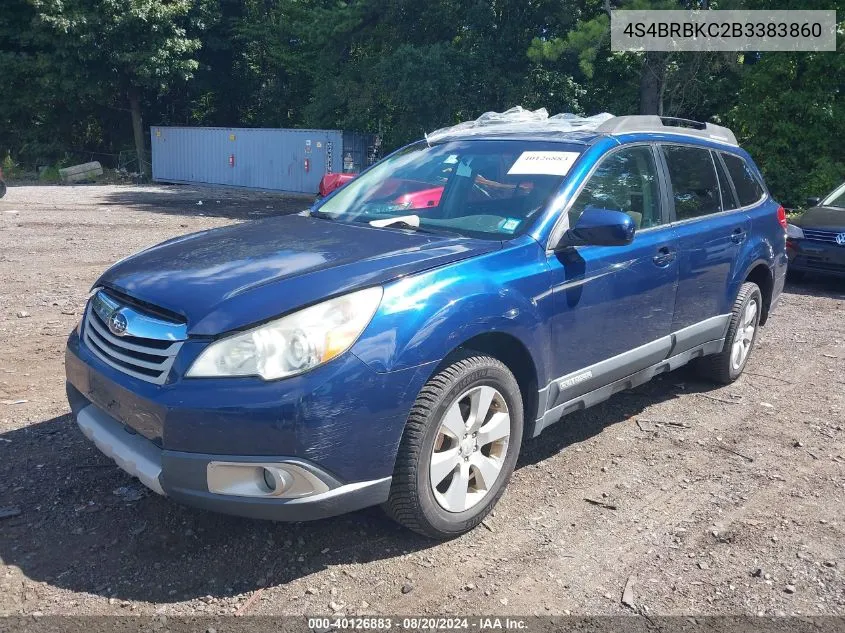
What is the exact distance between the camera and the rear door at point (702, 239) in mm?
4801

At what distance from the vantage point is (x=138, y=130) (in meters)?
35.0

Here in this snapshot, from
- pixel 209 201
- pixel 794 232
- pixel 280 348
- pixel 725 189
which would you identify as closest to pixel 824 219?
pixel 794 232

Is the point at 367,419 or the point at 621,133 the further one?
the point at 621,133

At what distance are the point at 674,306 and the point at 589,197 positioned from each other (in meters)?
1.01

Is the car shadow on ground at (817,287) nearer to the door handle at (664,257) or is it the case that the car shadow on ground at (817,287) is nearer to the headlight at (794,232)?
the headlight at (794,232)

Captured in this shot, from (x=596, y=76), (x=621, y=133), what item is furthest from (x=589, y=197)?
(x=596, y=76)

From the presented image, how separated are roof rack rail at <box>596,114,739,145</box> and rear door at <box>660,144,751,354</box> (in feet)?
0.45

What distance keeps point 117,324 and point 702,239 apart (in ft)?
11.6

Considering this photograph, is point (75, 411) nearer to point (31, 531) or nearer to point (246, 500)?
point (31, 531)

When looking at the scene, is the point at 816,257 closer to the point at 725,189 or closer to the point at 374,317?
the point at 725,189

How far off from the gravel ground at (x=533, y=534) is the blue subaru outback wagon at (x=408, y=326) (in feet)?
1.10

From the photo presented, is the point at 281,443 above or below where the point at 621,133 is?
below

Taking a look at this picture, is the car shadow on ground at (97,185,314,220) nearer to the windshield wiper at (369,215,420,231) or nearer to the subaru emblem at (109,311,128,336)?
the windshield wiper at (369,215,420,231)

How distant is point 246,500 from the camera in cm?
290
